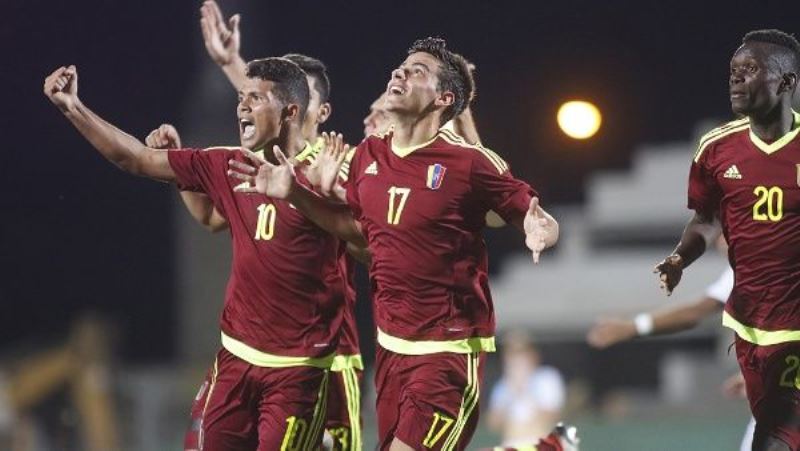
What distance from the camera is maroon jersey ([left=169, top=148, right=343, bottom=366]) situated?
5176 millimetres

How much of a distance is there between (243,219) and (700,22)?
5442 mm

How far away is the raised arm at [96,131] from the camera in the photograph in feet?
16.8

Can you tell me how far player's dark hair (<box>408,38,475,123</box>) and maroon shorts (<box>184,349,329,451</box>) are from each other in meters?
1.10

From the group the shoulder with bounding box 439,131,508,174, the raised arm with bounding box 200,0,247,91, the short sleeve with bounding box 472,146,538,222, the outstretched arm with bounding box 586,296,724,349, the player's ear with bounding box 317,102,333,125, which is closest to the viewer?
the short sleeve with bounding box 472,146,538,222

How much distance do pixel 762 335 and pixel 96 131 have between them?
8.10 feet

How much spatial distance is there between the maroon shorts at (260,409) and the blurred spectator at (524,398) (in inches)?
170

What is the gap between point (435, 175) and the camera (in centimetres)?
504

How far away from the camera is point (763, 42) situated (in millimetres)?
5176

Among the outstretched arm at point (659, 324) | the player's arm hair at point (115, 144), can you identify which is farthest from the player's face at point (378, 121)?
the outstretched arm at point (659, 324)

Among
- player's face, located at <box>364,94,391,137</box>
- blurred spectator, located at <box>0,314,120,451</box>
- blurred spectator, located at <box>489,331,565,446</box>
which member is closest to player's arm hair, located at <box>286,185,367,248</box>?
player's face, located at <box>364,94,391,137</box>

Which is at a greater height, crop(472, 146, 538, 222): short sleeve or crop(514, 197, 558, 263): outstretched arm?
crop(472, 146, 538, 222): short sleeve

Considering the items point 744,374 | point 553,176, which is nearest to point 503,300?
point 553,176

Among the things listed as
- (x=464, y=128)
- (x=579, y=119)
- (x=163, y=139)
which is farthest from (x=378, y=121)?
(x=579, y=119)

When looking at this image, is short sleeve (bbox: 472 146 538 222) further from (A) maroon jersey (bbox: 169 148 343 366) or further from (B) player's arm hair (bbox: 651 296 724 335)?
(B) player's arm hair (bbox: 651 296 724 335)
